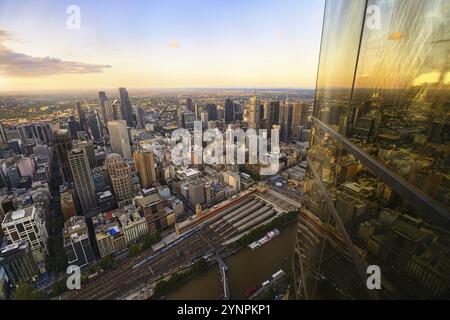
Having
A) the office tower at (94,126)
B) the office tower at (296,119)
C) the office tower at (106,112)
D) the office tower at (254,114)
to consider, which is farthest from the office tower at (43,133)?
the office tower at (296,119)

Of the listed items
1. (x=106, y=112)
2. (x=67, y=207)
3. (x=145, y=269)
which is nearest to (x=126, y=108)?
(x=106, y=112)

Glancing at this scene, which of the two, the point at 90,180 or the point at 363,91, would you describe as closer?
the point at 363,91

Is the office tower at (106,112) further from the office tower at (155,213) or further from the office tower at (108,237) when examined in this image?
the office tower at (108,237)

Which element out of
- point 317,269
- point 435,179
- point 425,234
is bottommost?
point 317,269
